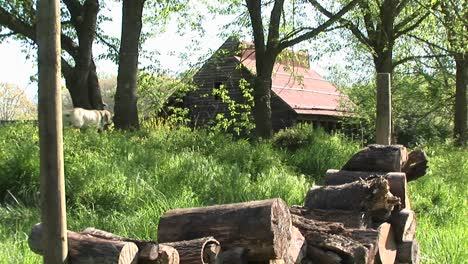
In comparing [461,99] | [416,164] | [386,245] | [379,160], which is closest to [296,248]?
[386,245]

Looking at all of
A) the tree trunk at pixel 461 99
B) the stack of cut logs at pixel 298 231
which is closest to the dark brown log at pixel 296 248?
the stack of cut logs at pixel 298 231

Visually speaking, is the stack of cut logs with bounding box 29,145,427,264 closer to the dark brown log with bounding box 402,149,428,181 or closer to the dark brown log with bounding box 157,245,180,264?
the dark brown log with bounding box 157,245,180,264

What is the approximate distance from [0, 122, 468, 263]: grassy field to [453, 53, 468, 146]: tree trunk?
535 inches

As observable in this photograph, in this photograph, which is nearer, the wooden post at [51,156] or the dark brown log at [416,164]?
the wooden post at [51,156]

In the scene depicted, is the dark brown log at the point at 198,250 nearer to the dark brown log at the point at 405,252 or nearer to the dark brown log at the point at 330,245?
the dark brown log at the point at 330,245

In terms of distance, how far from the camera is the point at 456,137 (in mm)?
23438

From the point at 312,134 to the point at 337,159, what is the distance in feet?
6.68

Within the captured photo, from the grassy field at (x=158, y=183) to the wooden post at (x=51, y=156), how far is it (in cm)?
175

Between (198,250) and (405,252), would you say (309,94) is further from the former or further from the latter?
(198,250)

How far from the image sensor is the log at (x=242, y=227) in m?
2.97

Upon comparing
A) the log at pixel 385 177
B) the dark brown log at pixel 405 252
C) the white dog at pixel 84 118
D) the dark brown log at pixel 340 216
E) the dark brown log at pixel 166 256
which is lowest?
the dark brown log at pixel 405 252

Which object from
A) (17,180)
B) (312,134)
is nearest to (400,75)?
(312,134)

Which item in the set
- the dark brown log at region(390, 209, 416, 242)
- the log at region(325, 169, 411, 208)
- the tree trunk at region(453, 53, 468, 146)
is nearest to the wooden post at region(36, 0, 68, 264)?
the log at region(325, 169, 411, 208)

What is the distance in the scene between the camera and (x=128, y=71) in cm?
1291
